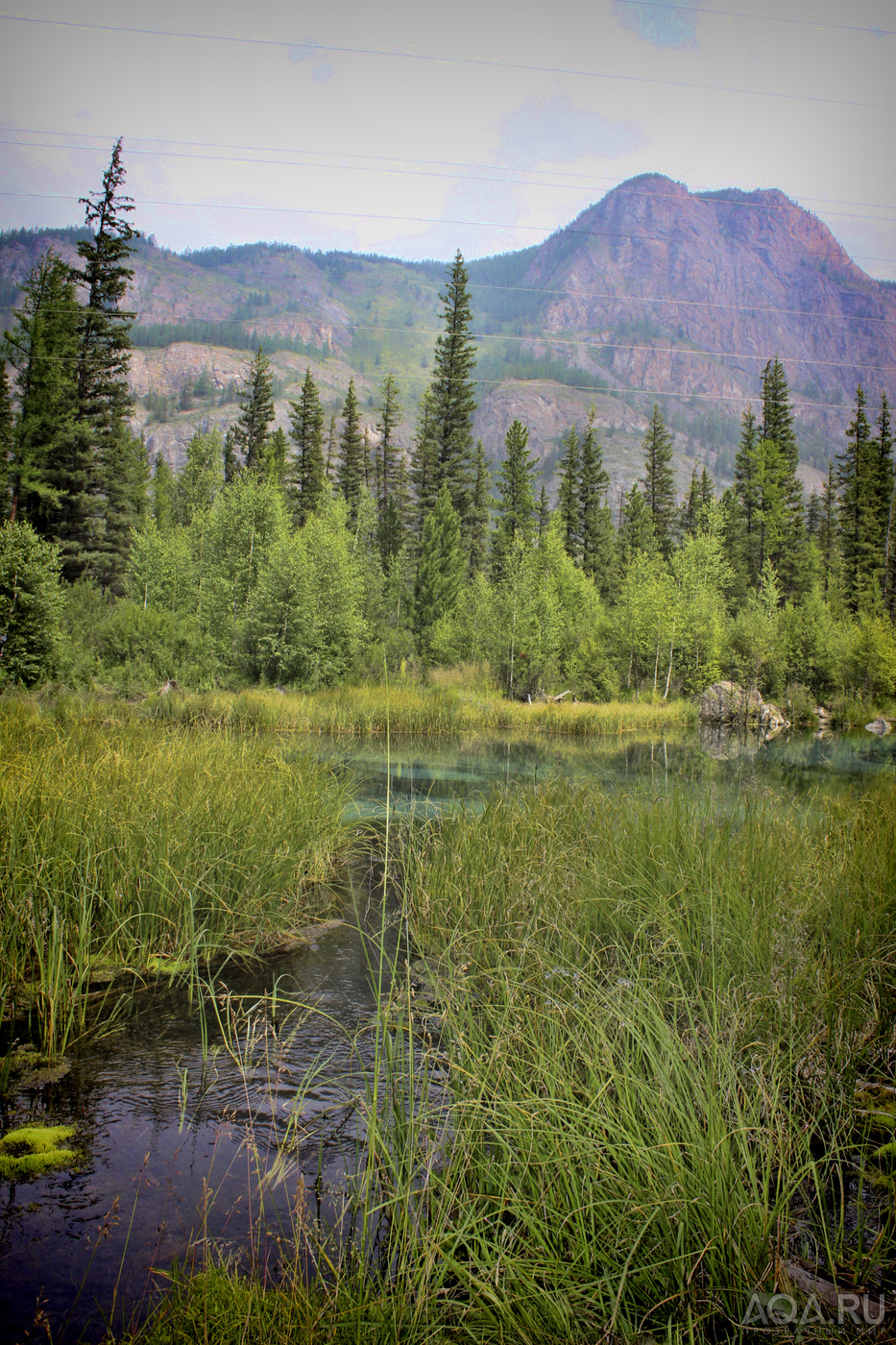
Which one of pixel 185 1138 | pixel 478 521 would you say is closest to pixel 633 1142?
pixel 185 1138

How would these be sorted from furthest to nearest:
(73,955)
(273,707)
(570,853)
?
1. (273,707)
2. (570,853)
3. (73,955)

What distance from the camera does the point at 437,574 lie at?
3625cm

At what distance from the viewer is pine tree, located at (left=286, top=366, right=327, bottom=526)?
176ft

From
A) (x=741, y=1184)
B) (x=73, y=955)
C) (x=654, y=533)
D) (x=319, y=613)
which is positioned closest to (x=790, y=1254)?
(x=741, y=1184)

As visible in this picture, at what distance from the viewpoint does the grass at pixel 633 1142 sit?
1.90 metres

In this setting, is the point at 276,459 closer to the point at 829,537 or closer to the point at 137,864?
the point at 829,537

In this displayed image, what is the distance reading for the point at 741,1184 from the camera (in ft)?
6.48

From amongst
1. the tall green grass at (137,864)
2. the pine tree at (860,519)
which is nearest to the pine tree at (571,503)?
the pine tree at (860,519)

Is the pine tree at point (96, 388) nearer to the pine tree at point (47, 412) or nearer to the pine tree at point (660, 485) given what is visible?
the pine tree at point (47, 412)

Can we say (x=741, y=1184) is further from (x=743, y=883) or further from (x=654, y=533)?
(x=654, y=533)

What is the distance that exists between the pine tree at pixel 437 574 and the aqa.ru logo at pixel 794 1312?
3401 cm

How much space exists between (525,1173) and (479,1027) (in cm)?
73

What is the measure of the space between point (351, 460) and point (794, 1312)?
201 feet

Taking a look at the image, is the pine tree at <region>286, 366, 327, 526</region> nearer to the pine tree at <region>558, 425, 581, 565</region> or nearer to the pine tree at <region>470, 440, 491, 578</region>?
the pine tree at <region>470, 440, 491, 578</region>
